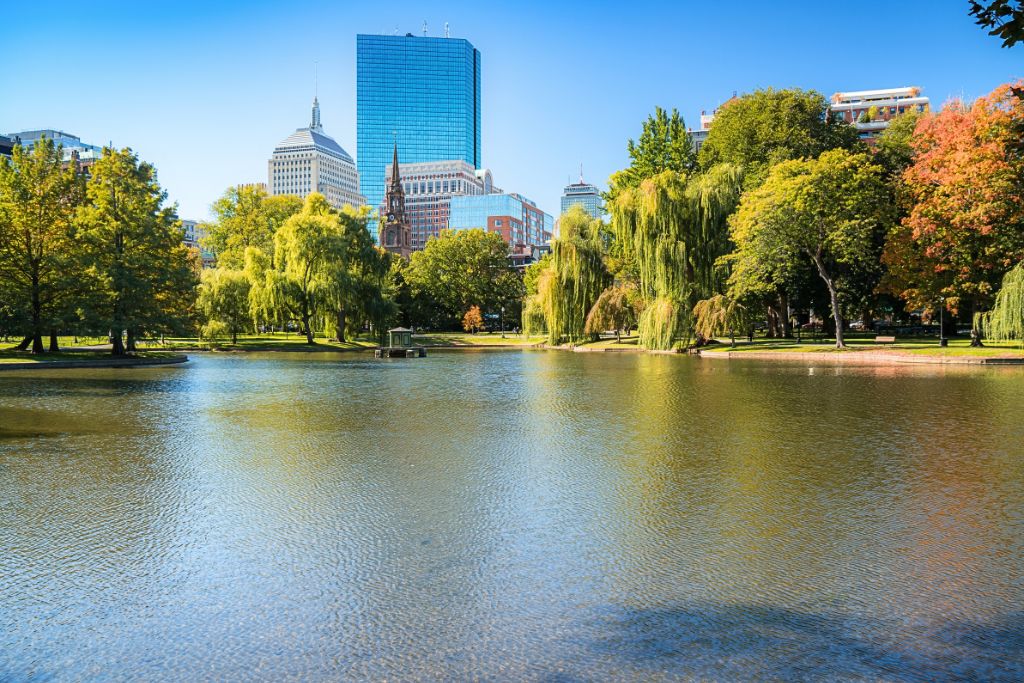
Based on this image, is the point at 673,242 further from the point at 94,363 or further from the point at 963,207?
the point at 94,363

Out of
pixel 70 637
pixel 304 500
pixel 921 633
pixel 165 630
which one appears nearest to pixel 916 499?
pixel 921 633

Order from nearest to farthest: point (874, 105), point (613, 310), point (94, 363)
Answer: point (94, 363) → point (613, 310) → point (874, 105)

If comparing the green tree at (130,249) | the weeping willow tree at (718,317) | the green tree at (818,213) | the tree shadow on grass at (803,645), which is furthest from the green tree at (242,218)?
the tree shadow on grass at (803,645)

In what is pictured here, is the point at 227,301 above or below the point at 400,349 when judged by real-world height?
above

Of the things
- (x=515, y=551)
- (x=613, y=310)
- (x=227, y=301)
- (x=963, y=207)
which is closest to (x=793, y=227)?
(x=963, y=207)

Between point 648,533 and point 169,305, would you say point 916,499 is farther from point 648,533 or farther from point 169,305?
point 169,305

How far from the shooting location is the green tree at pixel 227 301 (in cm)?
5097

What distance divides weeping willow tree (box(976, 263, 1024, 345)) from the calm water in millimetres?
21688

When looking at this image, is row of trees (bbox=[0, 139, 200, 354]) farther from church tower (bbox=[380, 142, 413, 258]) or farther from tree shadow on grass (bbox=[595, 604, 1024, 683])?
church tower (bbox=[380, 142, 413, 258])

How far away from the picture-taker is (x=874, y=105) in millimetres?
112062

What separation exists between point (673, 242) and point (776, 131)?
1418 cm

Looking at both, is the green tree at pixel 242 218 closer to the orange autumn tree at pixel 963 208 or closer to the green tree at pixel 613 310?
the green tree at pixel 613 310

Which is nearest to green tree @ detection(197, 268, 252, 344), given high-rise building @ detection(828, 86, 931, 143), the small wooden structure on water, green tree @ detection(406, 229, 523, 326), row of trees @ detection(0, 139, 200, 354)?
row of trees @ detection(0, 139, 200, 354)

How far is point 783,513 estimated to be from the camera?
20.2 ft
